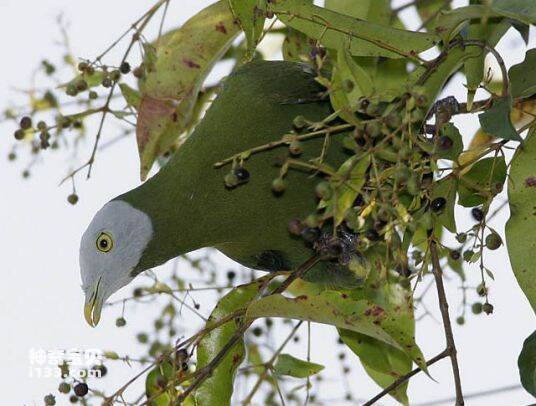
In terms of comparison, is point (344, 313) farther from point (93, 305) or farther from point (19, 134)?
point (19, 134)

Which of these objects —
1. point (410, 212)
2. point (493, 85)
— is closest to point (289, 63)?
point (493, 85)

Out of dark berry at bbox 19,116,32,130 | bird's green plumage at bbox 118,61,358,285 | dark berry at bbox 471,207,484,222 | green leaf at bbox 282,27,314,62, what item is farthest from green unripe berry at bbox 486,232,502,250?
dark berry at bbox 19,116,32,130

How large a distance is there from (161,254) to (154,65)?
47cm

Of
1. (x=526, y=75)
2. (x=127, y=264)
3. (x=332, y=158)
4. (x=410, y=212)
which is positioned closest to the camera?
(x=410, y=212)

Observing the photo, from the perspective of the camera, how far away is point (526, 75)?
1.71 m

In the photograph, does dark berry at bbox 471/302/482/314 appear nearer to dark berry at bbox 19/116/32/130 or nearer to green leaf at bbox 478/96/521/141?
green leaf at bbox 478/96/521/141

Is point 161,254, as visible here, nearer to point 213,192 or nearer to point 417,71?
point 213,192

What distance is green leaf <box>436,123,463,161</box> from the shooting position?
65.1 inches

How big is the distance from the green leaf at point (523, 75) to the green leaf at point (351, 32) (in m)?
0.20

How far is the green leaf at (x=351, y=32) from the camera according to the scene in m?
1.63

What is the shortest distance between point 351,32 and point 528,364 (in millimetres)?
689

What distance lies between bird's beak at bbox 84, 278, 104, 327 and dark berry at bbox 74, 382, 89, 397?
415 millimetres

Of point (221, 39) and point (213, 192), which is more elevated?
point (221, 39)

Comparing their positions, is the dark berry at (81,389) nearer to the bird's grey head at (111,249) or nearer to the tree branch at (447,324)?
the bird's grey head at (111,249)
